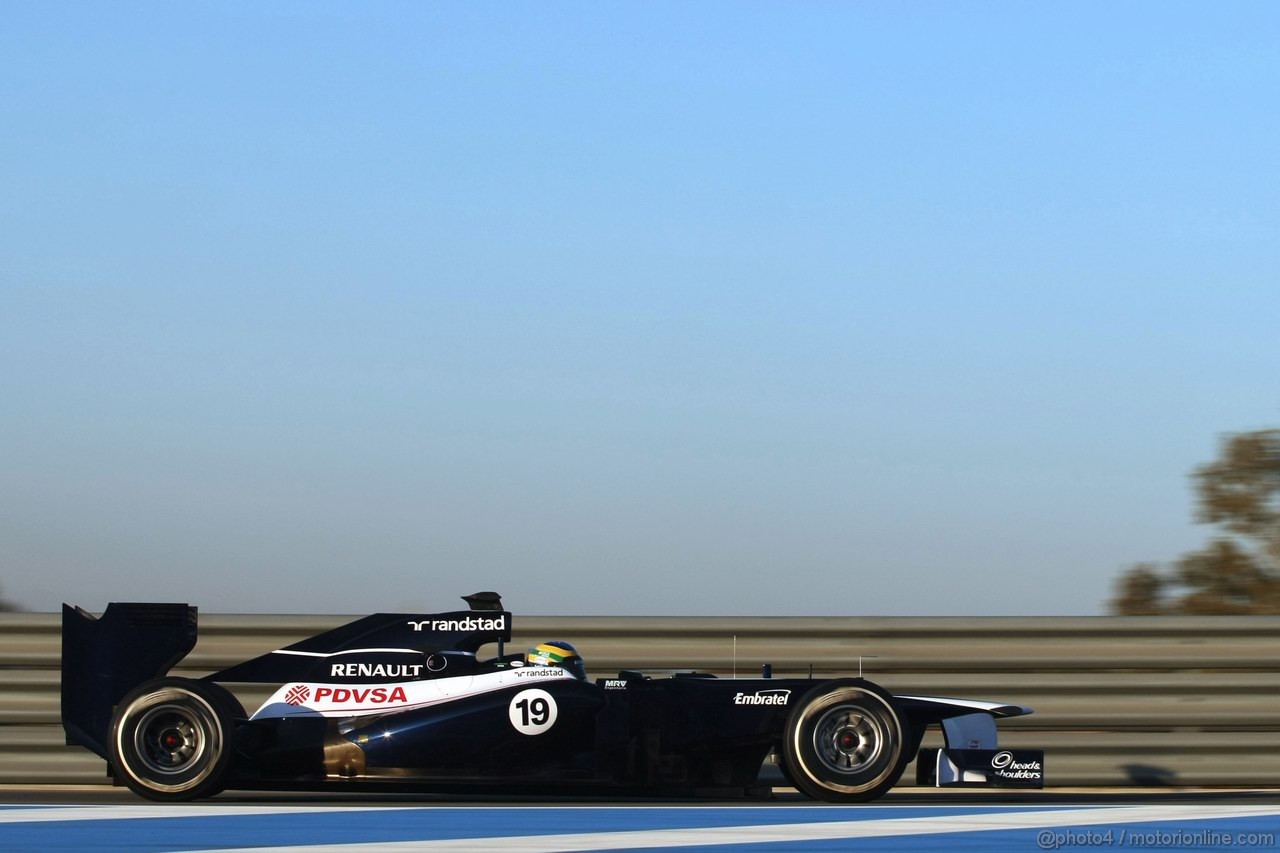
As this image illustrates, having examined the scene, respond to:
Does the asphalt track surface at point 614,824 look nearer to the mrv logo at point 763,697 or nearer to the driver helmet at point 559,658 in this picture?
the mrv logo at point 763,697

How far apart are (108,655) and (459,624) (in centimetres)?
180

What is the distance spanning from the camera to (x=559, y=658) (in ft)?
27.0

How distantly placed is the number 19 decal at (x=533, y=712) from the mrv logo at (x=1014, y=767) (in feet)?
7.19

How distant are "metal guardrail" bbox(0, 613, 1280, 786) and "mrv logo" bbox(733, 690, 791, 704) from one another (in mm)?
1210

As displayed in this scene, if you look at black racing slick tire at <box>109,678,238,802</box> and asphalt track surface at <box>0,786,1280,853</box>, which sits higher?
black racing slick tire at <box>109,678,238,802</box>

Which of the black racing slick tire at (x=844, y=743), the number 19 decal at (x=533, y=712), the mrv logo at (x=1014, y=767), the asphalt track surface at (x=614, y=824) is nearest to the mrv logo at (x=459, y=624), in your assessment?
the number 19 decal at (x=533, y=712)

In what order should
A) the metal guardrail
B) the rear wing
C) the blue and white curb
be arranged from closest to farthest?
1. the blue and white curb
2. the rear wing
3. the metal guardrail

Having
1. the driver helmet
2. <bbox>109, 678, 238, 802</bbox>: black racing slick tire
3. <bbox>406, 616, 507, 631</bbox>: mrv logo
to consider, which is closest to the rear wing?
<bbox>109, 678, 238, 802</bbox>: black racing slick tire

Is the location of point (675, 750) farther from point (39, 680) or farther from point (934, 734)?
point (39, 680)

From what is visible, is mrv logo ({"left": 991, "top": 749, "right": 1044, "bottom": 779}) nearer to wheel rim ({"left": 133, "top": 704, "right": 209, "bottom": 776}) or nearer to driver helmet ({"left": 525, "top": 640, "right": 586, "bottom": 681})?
driver helmet ({"left": 525, "top": 640, "right": 586, "bottom": 681})

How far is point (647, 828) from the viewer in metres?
6.43

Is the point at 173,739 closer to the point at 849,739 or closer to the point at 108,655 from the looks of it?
the point at 108,655

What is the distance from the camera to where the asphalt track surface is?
5883 mm

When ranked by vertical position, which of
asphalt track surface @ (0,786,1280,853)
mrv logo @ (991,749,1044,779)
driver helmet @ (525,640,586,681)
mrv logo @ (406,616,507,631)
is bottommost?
asphalt track surface @ (0,786,1280,853)
